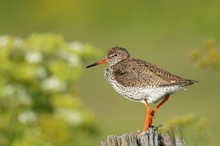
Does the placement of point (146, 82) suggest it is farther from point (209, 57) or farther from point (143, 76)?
point (209, 57)

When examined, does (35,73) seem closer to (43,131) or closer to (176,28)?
(43,131)

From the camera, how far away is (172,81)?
13.7 m

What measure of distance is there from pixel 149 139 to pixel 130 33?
2918cm

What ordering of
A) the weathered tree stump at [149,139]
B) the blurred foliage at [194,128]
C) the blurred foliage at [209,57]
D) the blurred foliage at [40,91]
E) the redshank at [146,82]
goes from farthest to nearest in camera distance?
1. the blurred foliage at [40,91]
2. the blurred foliage at [209,57]
3. the redshank at [146,82]
4. the blurred foliage at [194,128]
5. the weathered tree stump at [149,139]

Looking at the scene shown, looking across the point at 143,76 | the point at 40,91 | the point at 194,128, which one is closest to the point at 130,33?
the point at 40,91

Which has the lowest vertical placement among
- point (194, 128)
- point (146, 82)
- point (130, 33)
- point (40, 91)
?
point (194, 128)

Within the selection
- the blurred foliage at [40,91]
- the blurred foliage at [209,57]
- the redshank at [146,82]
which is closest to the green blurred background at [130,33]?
the blurred foliage at [40,91]

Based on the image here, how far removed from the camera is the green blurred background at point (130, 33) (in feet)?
97.6

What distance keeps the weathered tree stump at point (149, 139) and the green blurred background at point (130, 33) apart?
575 inches

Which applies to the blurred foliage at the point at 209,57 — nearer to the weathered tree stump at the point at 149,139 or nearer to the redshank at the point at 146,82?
the redshank at the point at 146,82

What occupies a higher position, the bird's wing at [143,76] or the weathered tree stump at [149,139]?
the bird's wing at [143,76]

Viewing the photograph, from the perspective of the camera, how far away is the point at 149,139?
36.8 feet

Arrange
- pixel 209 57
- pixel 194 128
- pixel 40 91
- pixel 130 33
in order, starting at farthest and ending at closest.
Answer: pixel 130 33
pixel 40 91
pixel 209 57
pixel 194 128

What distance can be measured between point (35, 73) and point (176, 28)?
2275 centimetres
